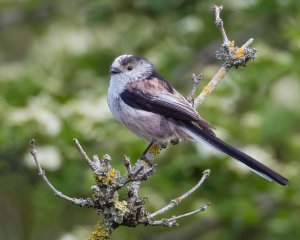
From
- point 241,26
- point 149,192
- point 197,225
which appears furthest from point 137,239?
point 241,26

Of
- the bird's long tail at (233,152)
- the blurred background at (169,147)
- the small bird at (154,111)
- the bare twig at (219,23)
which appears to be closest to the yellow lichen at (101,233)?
the bird's long tail at (233,152)

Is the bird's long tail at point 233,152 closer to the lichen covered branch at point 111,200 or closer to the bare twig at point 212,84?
the bare twig at point 212,84

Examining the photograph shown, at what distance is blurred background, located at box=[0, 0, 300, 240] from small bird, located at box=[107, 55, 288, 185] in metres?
1.03

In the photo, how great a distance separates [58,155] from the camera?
24.4 ft

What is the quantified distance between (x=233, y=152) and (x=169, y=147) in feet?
8.55

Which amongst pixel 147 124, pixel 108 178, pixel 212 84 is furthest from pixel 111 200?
pixel 147 124

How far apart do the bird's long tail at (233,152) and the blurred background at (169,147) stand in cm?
124

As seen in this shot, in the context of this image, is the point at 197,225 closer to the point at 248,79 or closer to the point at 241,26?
the point at 248,79

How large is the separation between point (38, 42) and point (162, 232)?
158 inches

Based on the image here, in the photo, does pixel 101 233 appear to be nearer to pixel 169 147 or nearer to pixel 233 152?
pixel 233 152

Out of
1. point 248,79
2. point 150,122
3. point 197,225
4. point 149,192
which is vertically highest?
point 248,79

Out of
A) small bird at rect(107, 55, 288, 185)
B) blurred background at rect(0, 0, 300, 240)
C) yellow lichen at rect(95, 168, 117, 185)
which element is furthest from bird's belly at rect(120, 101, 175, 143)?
yellow lichen at rect(95, 168, 117, 185)

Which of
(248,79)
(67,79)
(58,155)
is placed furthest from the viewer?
(67,79)

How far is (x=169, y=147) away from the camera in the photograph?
314 inches
